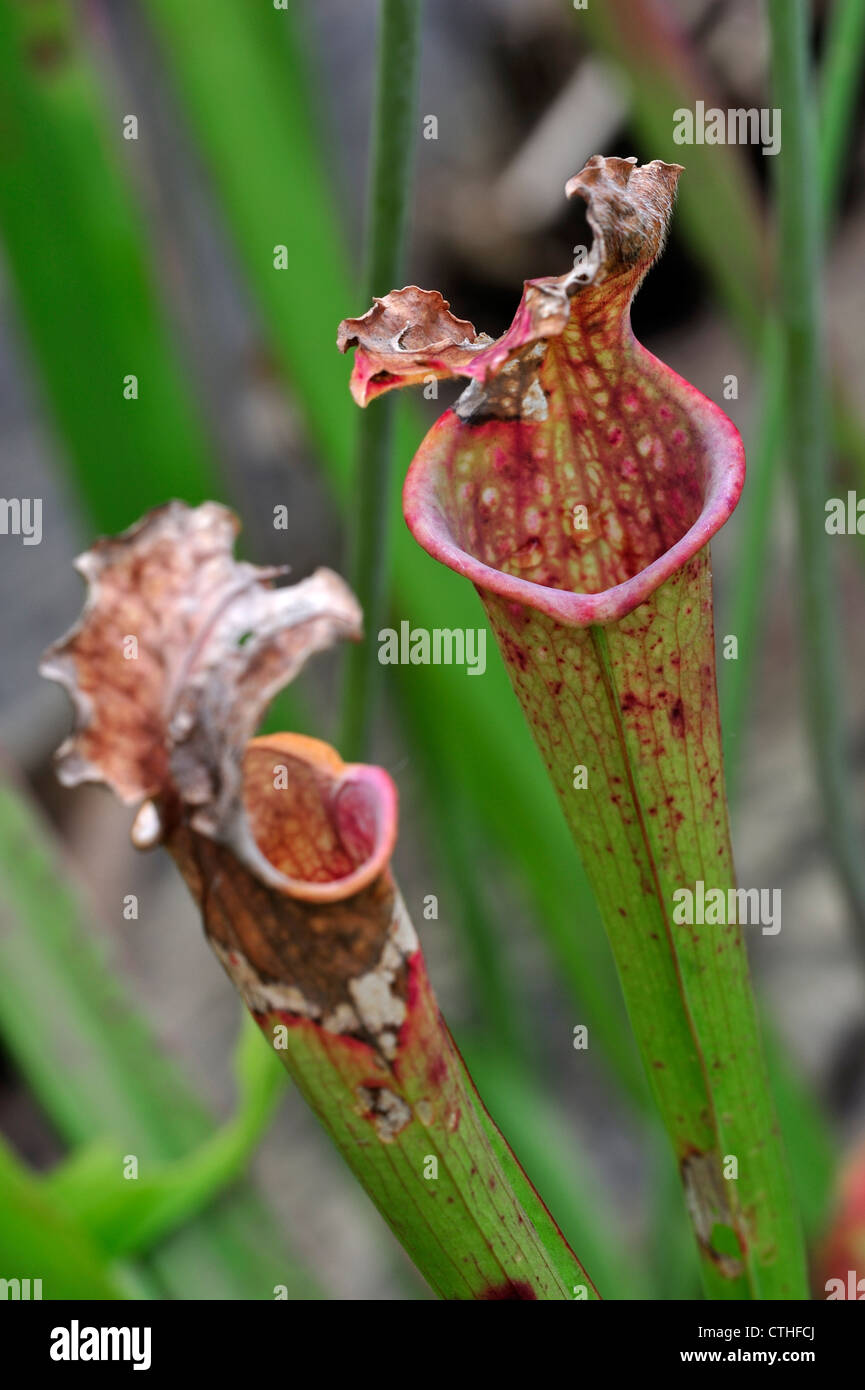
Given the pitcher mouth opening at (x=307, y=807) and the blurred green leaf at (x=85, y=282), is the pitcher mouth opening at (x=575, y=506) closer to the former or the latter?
the pitcher mouth opening at (x=307, y=807)

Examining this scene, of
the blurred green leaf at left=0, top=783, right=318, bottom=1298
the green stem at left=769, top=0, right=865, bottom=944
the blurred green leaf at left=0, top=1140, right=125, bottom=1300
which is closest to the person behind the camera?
the blurred green leaf at left=0, top=1140, right=125, bottom=1300

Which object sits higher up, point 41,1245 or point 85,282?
point 85,282

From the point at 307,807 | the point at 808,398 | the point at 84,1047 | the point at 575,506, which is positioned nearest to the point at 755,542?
the point at 808,398

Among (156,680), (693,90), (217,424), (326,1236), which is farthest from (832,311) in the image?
(156,680)

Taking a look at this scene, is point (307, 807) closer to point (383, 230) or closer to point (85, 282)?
point (383, 230)

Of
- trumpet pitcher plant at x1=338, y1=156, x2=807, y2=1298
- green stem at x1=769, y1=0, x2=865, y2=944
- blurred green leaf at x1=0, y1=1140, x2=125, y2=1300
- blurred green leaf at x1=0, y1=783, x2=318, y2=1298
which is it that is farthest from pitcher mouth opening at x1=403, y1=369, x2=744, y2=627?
blurred green leaf at x1=0, y1=783, x2=318, y2=1298

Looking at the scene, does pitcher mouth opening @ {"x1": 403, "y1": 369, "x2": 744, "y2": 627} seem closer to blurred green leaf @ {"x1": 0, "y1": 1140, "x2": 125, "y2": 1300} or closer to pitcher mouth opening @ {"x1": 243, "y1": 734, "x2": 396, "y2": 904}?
pitcher mouth opening @ {"x1": 243, "y1": 734, "x2": 396, "y2": 904}

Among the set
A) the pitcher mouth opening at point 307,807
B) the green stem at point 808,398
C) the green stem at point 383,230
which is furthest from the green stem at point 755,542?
the pitcher mouth opening at point 307,807
